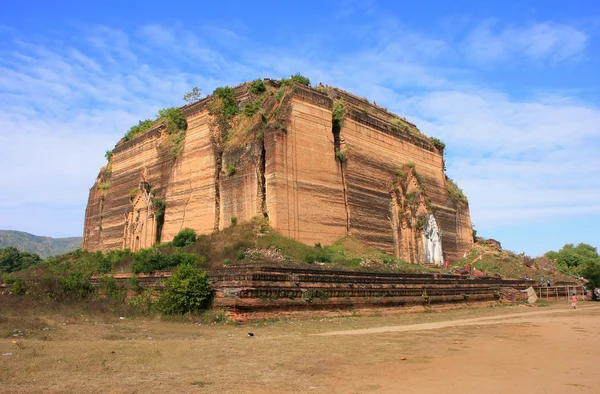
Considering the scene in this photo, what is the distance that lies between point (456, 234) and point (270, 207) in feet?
59.1

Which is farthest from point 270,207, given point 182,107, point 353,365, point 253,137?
point 353,365

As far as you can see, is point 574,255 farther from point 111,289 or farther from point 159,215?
point 111,289

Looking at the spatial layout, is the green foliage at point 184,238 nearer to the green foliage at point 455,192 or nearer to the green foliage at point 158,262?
the green foliage at point 158,262

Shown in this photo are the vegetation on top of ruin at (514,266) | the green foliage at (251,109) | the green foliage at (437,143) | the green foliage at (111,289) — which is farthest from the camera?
the green foliage at (437,143)

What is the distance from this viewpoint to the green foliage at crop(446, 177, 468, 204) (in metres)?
35.8

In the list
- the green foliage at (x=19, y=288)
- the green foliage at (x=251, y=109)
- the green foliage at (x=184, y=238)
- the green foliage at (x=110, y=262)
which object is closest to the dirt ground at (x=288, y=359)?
the green foliage at (x=19, y=288)

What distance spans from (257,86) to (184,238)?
8634 mm

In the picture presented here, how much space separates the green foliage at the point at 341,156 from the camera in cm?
2494

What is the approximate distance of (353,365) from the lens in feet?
23.8

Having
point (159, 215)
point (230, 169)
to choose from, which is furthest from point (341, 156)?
point (159, 215)

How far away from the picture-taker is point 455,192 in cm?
3669

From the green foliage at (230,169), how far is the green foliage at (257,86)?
15.9 ft

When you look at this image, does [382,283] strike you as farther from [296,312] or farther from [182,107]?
[182,107]

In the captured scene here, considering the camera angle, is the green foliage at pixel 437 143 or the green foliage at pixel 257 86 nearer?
the green foliage at pixel 257 86
